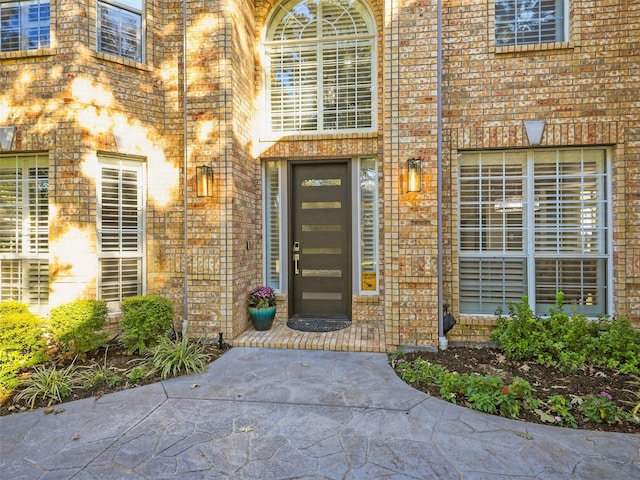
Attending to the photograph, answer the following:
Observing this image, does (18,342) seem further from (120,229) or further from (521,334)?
(521,334)

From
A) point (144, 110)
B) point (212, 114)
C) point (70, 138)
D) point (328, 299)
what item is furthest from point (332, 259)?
point (70, 138)

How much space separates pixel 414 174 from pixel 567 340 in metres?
2.50

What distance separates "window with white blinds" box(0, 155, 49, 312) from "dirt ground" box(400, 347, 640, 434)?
15.8ft

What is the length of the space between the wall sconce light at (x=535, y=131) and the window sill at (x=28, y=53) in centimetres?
590

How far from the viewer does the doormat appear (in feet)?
16.1

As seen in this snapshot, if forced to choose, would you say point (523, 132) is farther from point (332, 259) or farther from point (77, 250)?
point (77, 250)

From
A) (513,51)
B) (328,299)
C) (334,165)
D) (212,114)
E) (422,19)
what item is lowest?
(328,299)

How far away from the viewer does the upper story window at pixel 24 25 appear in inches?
173

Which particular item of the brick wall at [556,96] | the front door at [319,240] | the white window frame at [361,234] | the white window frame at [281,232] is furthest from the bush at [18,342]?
the brick wall at [556,96]

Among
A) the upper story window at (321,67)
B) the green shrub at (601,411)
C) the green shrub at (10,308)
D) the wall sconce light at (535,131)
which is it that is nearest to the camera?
the green shrub at (601,411)

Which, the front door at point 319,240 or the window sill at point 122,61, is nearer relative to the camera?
the window sill at point 122,61

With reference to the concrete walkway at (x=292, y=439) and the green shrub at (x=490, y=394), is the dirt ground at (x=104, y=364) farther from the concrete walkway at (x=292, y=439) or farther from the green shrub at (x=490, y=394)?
the green shrub at (x=490, y=394)

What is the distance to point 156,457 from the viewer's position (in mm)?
2312

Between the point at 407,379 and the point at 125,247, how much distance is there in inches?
154
